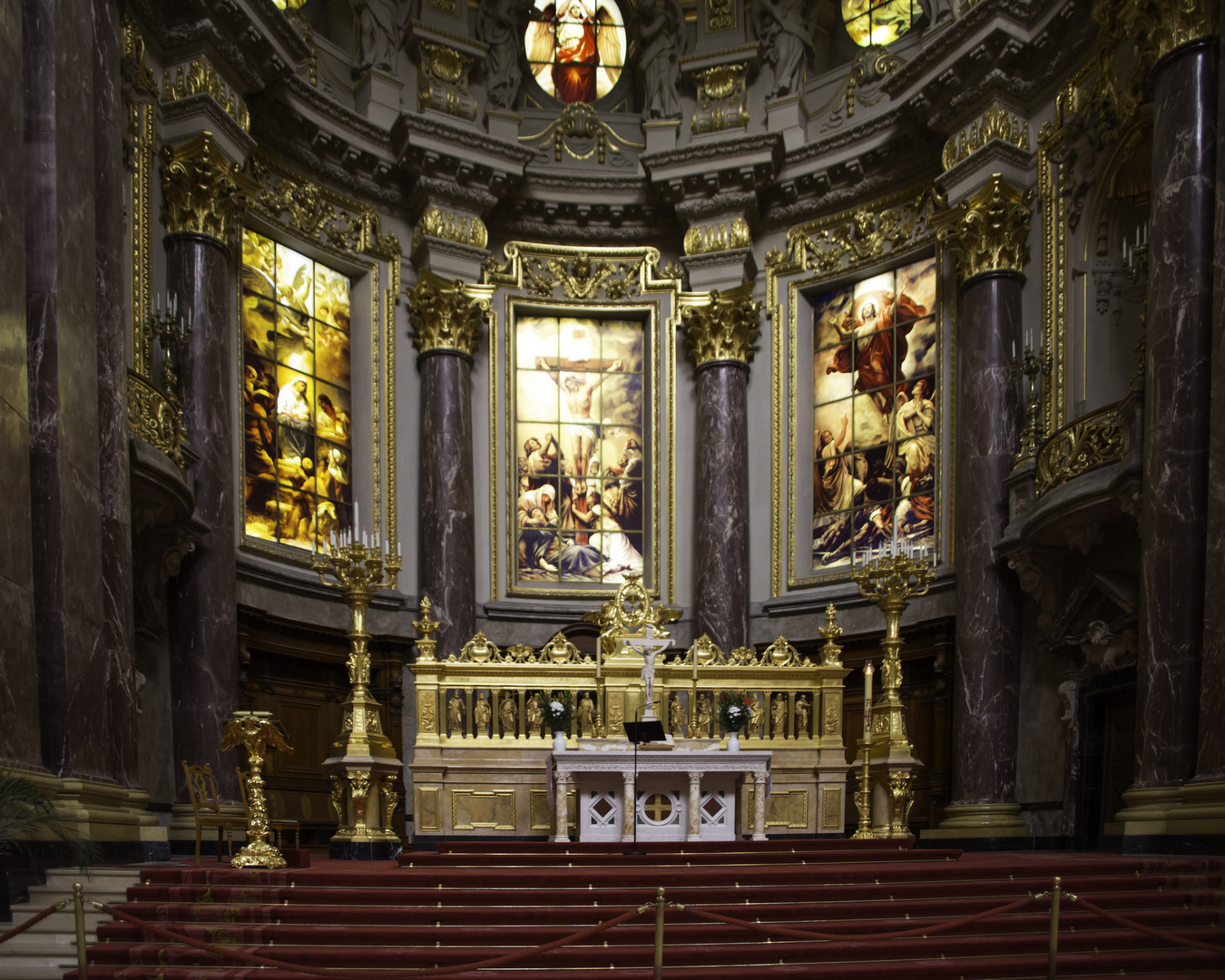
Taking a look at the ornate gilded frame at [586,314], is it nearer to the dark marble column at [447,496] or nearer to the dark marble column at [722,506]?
the dark marble column at [722,506]

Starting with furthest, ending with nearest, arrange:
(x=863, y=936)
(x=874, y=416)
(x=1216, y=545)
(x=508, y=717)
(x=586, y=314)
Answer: (x=586, y=314), (x=874, y=416), (x=508, y=717), (x=1216, y=545), (x=863, y=936)

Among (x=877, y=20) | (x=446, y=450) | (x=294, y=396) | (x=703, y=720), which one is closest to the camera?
(x=703, y=720)

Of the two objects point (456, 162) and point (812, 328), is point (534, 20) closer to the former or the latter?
point (456, 162)

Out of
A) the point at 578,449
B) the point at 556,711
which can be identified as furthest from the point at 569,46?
the point at 556,711

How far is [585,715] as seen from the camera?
13.4 m

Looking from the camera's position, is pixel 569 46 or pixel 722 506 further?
pixel 569 46

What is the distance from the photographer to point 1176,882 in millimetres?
9727

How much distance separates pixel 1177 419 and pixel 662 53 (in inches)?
522

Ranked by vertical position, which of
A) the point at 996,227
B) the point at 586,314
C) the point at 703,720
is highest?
the point at 996,227

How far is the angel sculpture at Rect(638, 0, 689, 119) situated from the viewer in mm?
21875

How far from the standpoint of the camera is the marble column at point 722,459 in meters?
19.6

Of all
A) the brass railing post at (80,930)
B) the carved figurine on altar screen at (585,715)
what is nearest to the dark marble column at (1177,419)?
the carved figurine on altar screen at (585,715)

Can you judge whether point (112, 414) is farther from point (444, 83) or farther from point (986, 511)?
point (444, 83)

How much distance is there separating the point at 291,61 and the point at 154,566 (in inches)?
314
